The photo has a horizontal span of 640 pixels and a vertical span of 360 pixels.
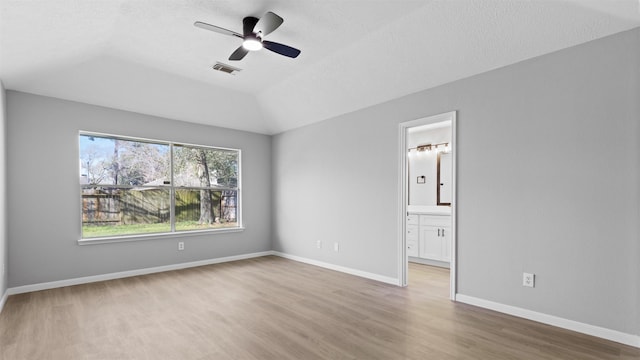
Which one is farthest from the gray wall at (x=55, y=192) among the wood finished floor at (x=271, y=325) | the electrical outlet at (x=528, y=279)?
the electrical outlet at (x=528, y=279)

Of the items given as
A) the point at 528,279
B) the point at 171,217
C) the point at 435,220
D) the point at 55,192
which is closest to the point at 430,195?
the point at 435,220

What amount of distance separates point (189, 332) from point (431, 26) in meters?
3.58

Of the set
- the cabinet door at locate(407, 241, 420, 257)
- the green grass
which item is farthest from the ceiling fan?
the cabinet door at locate(407, 241, 420, 257)

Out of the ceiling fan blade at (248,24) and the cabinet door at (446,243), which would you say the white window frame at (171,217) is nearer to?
the ceiling fan blade at (248,24)

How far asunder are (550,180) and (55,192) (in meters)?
5.67

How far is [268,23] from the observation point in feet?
8.63

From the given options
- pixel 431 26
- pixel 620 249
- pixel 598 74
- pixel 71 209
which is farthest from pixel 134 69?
pixel 620 249

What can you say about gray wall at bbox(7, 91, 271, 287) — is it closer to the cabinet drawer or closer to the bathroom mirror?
the cabinet drawer

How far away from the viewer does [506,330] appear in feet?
8.88

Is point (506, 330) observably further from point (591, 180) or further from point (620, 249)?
point (591, 180)

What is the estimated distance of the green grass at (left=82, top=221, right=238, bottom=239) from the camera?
173 inches

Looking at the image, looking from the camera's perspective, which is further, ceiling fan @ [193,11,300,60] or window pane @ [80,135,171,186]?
window pane @ [80,135,171,186]

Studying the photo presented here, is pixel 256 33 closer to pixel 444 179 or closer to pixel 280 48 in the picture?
pixel 280 48

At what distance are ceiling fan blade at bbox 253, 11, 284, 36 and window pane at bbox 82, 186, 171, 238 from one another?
3.40 m
